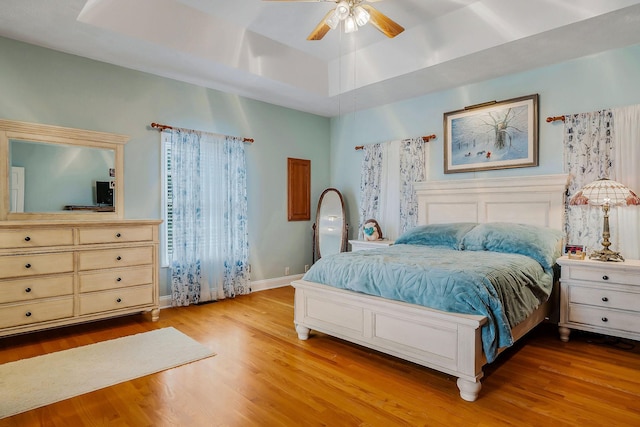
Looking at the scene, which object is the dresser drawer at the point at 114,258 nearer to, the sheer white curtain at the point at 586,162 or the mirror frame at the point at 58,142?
the mirror frame at the point at 58,142

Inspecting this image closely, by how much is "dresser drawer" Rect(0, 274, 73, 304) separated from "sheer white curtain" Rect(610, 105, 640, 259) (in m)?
4.96

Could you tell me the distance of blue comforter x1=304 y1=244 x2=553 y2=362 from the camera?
2.23 metres

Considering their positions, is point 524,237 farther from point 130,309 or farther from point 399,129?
point 130,309

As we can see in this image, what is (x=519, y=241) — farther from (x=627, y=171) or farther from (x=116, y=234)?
(x=116, y=234)

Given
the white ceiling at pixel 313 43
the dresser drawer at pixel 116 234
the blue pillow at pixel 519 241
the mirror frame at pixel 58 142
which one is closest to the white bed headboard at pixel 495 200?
the blue pillow at pixel 519 241

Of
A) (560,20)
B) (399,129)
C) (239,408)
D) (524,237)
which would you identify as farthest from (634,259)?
(239,408)

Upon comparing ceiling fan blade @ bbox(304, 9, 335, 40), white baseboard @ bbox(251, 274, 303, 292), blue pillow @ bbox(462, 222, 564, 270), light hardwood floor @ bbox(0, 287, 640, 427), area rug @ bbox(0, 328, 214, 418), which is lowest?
light hardwood floor @ bbox(0, 287, 640, 427)

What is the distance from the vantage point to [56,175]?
3.52 m

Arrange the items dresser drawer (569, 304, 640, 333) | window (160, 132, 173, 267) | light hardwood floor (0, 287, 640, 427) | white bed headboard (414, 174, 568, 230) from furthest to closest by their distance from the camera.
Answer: window (160, 132, 173, 267)
white bed headboard (414, 174, 568, 230)
dresser drawer (569, 304, 640, 333)
light hardwood floor (0, 287, 640, 427)

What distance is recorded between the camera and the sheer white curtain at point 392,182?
4844 millimetres

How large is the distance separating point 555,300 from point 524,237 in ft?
2.62

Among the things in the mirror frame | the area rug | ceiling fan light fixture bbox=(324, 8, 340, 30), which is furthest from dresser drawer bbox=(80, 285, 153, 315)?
ceiling fan light fixture bbox=(324, 8, 340, 30)

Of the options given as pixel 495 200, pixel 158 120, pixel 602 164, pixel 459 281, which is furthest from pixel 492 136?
pixel 158 120

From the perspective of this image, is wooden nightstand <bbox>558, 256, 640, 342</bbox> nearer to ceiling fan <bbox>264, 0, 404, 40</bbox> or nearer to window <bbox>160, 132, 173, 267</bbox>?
ceiling fan <bbox>264, 0, 404, 40</bbox>
